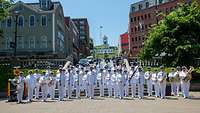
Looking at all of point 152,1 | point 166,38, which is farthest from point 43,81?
point 152,1

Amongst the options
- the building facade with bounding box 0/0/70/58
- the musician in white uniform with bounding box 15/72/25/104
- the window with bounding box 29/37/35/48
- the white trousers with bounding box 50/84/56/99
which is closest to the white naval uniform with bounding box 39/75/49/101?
the white trousers with bounding box 50/84/56/99

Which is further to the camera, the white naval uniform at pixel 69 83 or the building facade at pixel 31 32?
the building facade at pixel 31 32

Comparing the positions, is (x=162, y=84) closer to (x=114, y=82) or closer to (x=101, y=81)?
(x=114, y=82)

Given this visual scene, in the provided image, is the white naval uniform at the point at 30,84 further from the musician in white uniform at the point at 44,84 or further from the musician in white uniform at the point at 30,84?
the musician in white uniform at the point at 44,84

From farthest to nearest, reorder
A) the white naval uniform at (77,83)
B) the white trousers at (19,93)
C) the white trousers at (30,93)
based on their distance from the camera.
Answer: the white naval uniform at (77,83)
the white trousers at (30,93)
the white trousers at (19,93)

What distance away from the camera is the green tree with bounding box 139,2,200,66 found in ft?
119

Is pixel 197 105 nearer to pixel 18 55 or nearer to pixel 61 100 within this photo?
pixel 61 100

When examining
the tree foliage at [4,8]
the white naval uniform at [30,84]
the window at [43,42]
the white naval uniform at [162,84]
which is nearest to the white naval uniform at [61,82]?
the white naval uniform at [30,84]

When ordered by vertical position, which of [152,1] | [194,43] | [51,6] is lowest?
[194,43]

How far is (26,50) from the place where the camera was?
223 feet

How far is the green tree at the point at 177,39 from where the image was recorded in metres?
36.3

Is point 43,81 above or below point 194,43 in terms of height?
below

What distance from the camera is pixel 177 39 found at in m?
37.2

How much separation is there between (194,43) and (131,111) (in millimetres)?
19153
